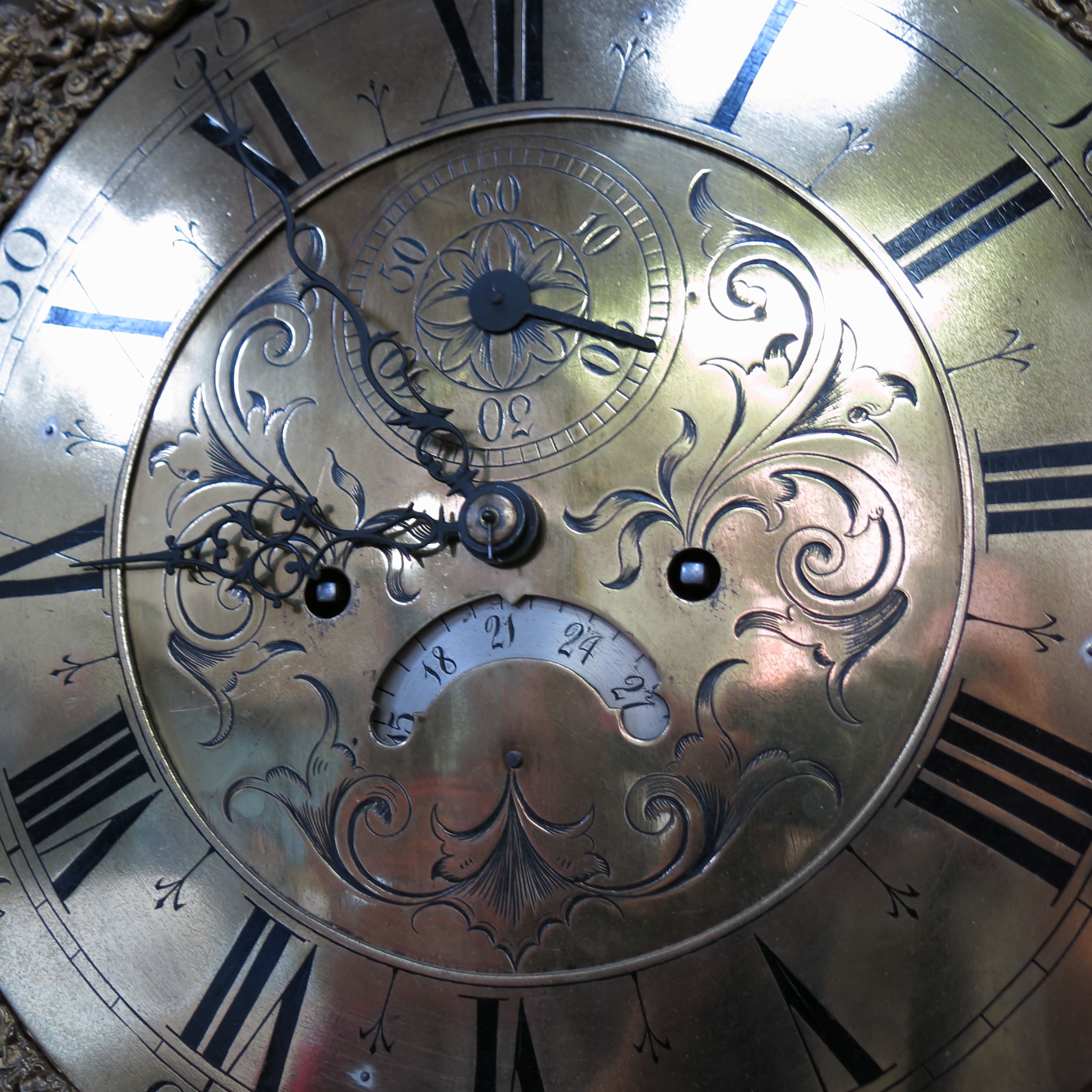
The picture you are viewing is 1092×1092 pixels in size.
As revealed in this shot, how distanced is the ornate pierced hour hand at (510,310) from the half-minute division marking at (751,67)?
227 mm

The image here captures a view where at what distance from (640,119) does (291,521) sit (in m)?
0.54

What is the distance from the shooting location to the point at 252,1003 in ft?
3.30

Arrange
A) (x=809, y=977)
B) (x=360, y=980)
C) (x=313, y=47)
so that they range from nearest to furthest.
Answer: (x=809, y=977), (x=360, y=980), (x=313, y=47)

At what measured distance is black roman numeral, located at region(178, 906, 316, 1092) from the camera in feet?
3.26

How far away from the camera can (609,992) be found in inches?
36.7

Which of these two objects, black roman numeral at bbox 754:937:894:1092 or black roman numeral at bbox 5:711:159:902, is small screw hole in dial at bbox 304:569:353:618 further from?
black roman numeral at bbox 754:937:894:1092

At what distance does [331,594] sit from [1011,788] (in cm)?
67

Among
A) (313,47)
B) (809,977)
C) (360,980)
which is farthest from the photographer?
(313,47)

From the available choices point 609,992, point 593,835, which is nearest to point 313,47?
point 593,835

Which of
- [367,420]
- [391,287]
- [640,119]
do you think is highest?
[640,119]

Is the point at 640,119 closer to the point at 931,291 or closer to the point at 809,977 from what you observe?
the point at 931,291

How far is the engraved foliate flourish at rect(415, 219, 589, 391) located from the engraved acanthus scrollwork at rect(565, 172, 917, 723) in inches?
5.6

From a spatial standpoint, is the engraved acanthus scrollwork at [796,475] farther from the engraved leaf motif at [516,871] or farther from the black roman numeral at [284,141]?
the black roman numeral at [284,141]

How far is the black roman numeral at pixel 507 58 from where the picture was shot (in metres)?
1.03
